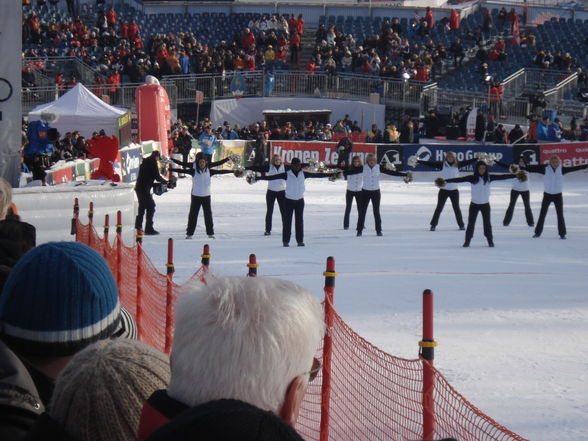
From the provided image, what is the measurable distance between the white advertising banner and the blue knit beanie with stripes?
32.3ft

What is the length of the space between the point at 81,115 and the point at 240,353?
25.4 m

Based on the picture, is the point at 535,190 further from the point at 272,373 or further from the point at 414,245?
the point at 272,373

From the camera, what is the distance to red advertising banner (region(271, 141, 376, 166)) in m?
30.0

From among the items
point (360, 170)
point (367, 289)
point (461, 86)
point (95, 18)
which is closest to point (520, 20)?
point (461, 86)

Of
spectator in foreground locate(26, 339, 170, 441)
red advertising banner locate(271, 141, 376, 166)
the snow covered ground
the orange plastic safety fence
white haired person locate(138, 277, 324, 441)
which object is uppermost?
white haired person locate(138, 277, 324, 441)

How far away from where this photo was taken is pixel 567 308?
444 inches

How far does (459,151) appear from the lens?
29.3m

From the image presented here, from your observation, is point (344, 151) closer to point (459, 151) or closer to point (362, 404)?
point (459, 151)

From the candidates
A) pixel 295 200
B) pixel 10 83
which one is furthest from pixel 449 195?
pixel 10 83

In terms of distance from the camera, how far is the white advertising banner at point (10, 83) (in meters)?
11.9

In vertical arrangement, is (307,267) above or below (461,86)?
below

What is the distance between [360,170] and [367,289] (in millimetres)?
6555

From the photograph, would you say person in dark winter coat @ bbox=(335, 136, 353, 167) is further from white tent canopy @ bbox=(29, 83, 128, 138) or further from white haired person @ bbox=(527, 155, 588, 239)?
white haired person @ bbox=(527, 155, 588, 239)

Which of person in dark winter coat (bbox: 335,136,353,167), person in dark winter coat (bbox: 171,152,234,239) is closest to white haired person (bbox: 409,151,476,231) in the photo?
person in dark winter coat (bbox: 171,152,234,239)
